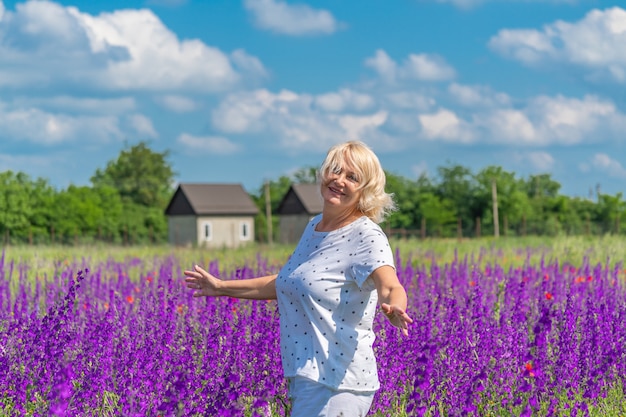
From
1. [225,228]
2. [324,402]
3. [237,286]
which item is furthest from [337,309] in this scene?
[225,228]

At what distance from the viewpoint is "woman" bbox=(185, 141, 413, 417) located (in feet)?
10.4

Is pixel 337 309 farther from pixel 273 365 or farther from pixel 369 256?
pixel 273 365

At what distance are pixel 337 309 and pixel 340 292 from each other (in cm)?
7

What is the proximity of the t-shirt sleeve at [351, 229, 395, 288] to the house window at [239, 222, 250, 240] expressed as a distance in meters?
52.6

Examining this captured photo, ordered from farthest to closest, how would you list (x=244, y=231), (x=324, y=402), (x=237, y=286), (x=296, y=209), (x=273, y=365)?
(x=244, y=231) → (x=296, y=209) → (x=273, y=365) → (x=237, y=286) → (x=324, y=402)

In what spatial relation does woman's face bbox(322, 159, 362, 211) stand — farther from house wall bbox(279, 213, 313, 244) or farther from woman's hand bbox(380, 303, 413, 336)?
house wall bbox(279, 213, 313, 244)

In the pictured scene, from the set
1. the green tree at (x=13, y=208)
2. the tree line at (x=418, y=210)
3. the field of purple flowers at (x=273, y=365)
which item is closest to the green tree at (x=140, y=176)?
the tree line at (x=418, y=210)

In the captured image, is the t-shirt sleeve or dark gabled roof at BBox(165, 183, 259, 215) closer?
the t-shirt sleeve

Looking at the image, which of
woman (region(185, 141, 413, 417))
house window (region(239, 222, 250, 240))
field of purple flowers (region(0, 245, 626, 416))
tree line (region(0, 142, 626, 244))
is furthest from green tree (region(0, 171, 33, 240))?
woman (region(185, 141, 413, 417))

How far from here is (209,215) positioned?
55.0 metres

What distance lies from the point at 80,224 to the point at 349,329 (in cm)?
4024

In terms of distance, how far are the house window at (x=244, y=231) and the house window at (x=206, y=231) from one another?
207cm

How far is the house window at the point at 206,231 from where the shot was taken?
5453 centimetres

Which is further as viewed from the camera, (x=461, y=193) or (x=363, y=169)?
(x=461, y=193)
